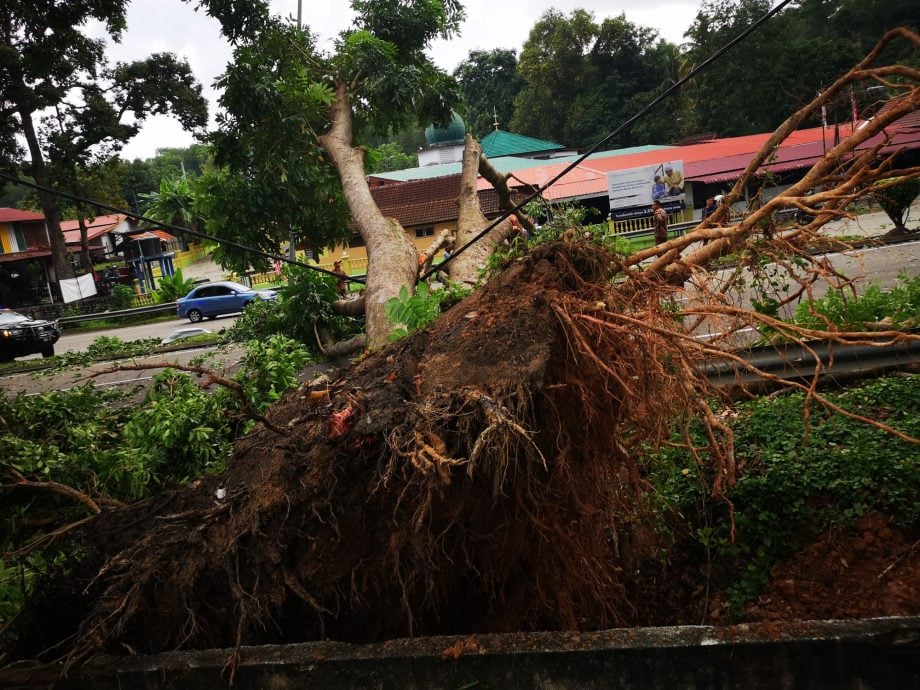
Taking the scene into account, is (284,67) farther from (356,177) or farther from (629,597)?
(629,597)

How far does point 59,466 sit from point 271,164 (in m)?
6.82

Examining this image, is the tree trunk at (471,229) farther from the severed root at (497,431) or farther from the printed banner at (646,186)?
the printed banner at (646,186)

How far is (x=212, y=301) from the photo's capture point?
80.0 ft

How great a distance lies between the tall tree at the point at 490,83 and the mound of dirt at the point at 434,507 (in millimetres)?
45546

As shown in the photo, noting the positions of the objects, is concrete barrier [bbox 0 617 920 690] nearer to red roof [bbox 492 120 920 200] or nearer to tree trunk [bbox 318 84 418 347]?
tree trunk [bbox 318 84 418 347]

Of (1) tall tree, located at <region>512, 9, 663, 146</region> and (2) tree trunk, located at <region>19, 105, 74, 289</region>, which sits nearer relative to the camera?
(2) tree trunk, located at <region>19, 105, 74, 289</region>

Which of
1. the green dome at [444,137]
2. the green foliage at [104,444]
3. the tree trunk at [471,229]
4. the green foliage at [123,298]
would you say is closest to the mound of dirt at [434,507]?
the green foliage at [104,444]

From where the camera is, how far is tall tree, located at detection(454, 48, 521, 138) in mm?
47719

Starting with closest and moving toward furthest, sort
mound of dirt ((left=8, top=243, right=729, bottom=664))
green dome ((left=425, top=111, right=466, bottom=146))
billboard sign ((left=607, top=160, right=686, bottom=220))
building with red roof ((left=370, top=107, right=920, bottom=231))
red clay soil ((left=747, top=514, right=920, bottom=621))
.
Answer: mound of dirt ((left=8, top=243, right=729, bottom=664))
red clay soil ((left=747, top=514, right=920, bottom=621))
billboard sign ((left=607, top=160, right=686, bottom=220))
building with red roof ((left=370, top=107, right=920, bottom=231))
green dome ((left=425, top=111, right=466, bottom=146))

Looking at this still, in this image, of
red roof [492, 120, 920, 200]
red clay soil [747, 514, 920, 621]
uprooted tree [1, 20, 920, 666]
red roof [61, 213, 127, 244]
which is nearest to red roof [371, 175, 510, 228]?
red roof [492, 120, 920, 200]

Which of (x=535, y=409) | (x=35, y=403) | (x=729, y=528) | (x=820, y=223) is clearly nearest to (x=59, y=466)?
(x=35, y=403)

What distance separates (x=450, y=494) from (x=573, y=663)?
103 centimetres

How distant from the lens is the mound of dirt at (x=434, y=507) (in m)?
3.71

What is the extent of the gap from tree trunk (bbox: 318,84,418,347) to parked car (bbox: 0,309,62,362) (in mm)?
11681
